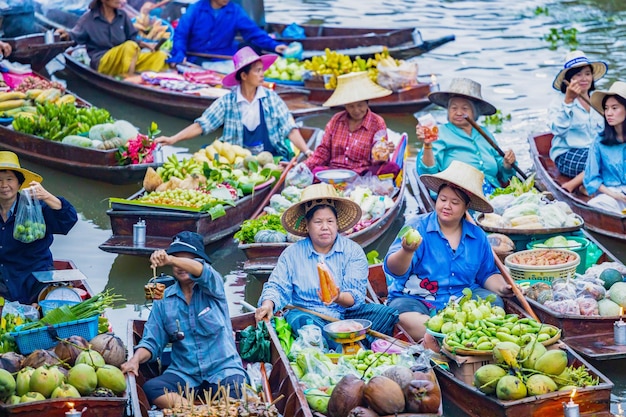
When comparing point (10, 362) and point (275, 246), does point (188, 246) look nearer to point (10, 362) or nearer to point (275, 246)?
point (10, 362)

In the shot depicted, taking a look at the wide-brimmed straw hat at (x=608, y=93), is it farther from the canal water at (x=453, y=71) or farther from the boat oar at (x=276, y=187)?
the boat oar at (x=276, y=187)

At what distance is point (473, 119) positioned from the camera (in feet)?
27.5

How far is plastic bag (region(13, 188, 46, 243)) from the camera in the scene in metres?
6.31

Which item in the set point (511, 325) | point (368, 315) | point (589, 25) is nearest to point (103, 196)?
point (368, 315)

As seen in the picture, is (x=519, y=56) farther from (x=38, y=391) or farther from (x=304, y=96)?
(x=38, y=391)

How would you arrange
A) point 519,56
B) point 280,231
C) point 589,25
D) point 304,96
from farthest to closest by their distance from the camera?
point 589,25
point 519,56
point 304,96
point 280,231

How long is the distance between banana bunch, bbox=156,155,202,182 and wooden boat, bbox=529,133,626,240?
10.0ft

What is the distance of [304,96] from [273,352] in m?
6.86

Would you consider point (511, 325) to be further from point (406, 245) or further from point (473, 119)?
point (473, 119)

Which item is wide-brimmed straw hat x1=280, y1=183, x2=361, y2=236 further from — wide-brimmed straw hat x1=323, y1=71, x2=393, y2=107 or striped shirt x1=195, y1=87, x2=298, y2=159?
striped shirt x1=195, y1=87, x2=298, y2=159

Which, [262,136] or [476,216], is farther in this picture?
[262,136]

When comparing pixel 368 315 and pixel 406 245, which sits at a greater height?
pixel 406 245

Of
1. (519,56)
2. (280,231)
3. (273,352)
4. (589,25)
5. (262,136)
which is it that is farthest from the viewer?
(589,25)

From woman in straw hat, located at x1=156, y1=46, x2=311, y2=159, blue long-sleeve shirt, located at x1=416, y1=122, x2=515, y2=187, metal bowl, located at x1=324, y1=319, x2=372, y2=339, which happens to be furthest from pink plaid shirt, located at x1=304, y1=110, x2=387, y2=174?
A: metal bowl, located at x1=324, y1=319, x2=372, y2=339
